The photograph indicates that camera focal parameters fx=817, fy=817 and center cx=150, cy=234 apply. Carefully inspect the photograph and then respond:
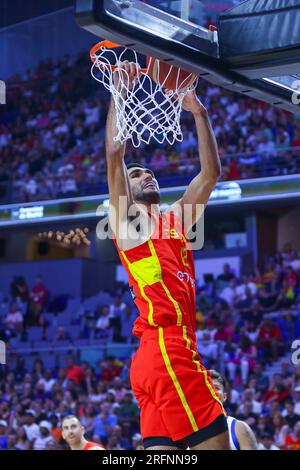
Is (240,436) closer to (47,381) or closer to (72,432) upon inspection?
(72,432)

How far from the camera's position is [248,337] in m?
12.3

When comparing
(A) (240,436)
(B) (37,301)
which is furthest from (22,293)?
(A) (240,436)

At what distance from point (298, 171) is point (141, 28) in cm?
909

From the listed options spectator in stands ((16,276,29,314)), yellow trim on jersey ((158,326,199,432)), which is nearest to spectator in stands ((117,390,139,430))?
spectator in stands ((16,276,29,314))

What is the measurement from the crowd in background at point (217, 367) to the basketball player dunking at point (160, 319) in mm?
6673

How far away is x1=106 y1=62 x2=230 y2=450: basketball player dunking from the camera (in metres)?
3.48

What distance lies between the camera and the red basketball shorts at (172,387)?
3469mm

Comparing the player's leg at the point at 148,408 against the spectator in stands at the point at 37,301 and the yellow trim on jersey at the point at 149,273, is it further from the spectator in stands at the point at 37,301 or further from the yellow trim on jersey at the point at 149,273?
the spectator in stands at the point at 37,301

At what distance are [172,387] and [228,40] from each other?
1.68m

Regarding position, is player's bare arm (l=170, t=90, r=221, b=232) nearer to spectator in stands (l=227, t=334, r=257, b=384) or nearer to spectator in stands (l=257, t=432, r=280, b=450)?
spectator in stands (l=257, t=432, r=280, b=450)

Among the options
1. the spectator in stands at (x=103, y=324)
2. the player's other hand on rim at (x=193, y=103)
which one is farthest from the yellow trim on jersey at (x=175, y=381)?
the spectator in stands at (x=103, y=324)

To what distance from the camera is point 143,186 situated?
3.87 m

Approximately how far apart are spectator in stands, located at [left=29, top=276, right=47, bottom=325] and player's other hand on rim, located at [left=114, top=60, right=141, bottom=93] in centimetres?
1258

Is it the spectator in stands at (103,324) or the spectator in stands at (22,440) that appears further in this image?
the spectator in stands at (103,324)
